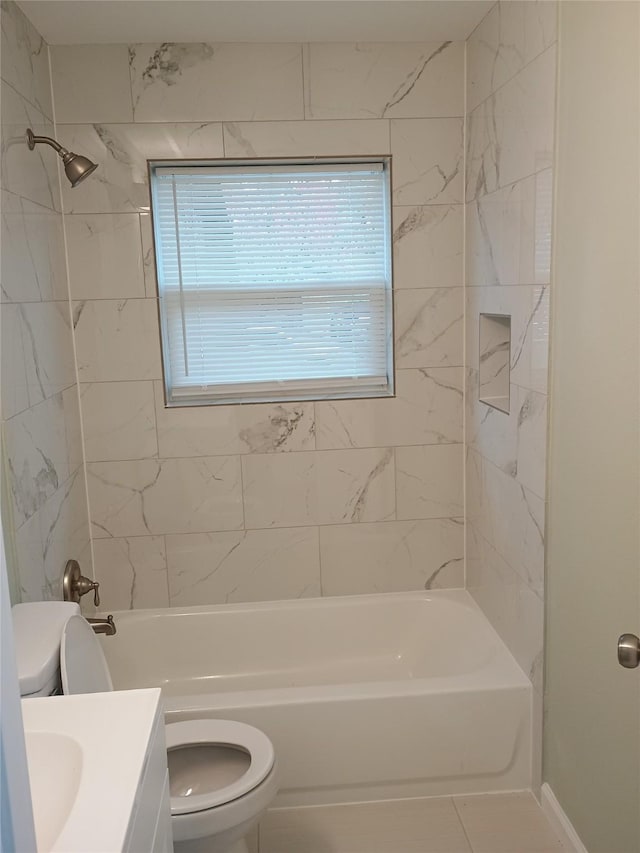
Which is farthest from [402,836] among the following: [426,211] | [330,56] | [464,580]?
[330,56]

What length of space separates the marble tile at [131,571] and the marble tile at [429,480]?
100cm

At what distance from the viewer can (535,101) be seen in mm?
2051

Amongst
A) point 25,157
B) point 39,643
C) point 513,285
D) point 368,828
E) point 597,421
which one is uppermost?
point 25,157

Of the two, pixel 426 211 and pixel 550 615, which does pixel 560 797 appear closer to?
pixel 550 615

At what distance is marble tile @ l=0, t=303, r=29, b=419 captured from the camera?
198cm

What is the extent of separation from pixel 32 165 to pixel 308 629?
6.50 feet

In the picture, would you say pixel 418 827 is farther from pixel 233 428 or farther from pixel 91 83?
pixel 91 83

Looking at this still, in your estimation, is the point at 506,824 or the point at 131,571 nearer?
the point at 506,824

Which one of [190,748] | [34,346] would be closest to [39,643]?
[190,748]

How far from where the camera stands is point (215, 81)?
8.66 ft

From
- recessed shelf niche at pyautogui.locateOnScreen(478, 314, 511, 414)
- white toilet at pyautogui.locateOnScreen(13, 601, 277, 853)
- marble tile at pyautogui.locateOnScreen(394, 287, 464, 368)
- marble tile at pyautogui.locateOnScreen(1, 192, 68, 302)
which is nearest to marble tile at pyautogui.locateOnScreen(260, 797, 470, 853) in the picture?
white toilet at pyautogui.locateOnScreen(13, 601, 277, 853)

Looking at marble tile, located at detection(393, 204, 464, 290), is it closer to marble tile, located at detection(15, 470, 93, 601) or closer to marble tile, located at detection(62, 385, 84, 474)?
marble tile, located at detection(62, 385, 84, 474)

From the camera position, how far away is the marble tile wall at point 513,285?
2055 mm

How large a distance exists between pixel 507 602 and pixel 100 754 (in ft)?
5.54
